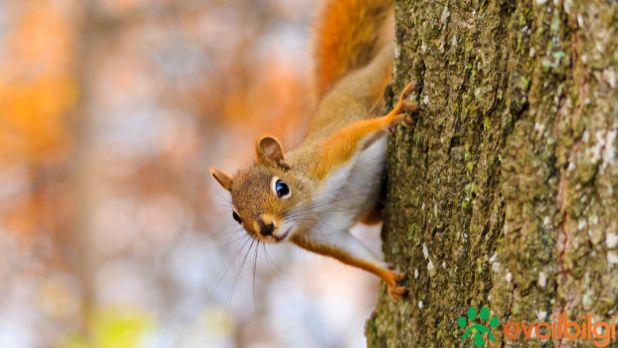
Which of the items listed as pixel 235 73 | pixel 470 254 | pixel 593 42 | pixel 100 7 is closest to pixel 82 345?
pixel 100 7

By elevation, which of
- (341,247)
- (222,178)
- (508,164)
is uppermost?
(222,178)

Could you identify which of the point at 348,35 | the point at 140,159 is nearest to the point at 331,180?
the point at 348,35

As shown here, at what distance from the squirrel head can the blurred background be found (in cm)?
423

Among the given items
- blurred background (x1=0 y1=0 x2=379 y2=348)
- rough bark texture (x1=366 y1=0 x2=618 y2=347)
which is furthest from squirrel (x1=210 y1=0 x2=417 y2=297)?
blurred background (x1=0 y1=0 x2=379 y2=348)

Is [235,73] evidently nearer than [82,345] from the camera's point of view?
No

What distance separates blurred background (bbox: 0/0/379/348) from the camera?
7395 millimetres

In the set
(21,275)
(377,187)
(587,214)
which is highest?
(21,275)

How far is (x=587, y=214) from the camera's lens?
4.55 ft

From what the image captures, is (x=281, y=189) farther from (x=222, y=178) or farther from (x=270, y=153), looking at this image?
(x=222, y=178)

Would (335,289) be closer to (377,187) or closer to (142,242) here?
(142,242)

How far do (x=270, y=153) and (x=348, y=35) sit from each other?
64cm

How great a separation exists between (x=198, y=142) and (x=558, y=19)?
8.17m

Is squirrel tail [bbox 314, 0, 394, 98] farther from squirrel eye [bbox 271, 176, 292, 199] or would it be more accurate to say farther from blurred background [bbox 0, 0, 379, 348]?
blurred background [bbox 0, 0, 379, 348]

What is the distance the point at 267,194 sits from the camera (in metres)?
2.48
